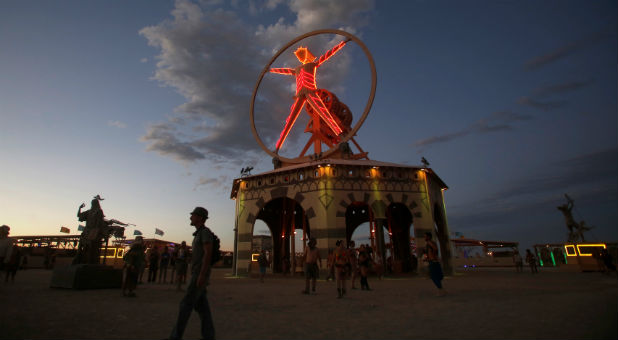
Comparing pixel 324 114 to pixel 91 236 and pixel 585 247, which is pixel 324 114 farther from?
pixel 585 247

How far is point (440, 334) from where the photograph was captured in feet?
15.1

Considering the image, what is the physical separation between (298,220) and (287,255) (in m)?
3.69


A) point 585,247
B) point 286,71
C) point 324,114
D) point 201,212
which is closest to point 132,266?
point 201,212

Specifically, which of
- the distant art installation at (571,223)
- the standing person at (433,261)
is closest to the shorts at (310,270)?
the standing person at (433,261)

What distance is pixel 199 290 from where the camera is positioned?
402 cm

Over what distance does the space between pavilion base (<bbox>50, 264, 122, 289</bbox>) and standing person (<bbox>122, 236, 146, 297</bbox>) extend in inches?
78.1

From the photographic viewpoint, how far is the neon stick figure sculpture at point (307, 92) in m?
24.1

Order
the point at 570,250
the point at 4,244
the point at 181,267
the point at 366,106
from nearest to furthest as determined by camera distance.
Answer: the point at 4,244 → the point at 181,267 → the point at 366,106 → the point at 570,250

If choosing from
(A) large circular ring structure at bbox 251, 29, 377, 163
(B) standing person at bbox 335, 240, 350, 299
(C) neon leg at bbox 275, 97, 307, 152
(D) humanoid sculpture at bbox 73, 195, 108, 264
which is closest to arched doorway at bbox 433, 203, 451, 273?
(A) large circular ring structure at bbox 251, 29, 377, 163

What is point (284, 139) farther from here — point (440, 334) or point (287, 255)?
point (440, 334)

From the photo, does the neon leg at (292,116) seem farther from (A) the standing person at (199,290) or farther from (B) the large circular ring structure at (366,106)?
(A) the standing person at (199,290)

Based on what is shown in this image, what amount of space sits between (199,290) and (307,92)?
22154mm

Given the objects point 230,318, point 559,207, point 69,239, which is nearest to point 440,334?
point 230,318

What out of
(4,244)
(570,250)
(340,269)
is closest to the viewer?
(4,244)
